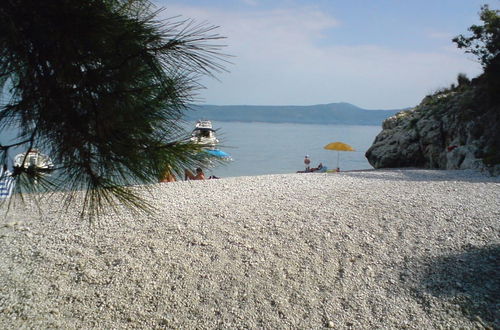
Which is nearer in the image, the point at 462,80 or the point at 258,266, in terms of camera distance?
the point at 258,266

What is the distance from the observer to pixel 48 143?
1993 millimetres

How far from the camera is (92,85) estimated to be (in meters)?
1.88

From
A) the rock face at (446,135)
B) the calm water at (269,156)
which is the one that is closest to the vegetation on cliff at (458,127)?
the rock face at (446,135)

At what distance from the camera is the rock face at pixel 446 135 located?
1023 cm

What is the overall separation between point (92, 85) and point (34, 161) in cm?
54

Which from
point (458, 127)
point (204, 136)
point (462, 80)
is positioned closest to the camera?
point (204, 136)

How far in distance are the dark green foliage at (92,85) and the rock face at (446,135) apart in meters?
8.42

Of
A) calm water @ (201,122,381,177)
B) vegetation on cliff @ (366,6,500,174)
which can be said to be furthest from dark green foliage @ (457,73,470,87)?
calm water @ (201,122,381,177)

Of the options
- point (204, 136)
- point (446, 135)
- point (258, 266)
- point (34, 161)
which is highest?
point (446, 135)

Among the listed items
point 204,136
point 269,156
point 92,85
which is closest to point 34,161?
point 92,85

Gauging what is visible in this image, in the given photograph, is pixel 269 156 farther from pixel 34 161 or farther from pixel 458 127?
pixel 34 161

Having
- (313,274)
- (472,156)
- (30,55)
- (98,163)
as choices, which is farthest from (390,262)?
(472,156)

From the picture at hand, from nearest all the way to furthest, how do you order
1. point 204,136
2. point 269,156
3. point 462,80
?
point 204,136, point 462,80, point 269,156

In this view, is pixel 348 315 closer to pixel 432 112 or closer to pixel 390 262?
pixel 390 262
